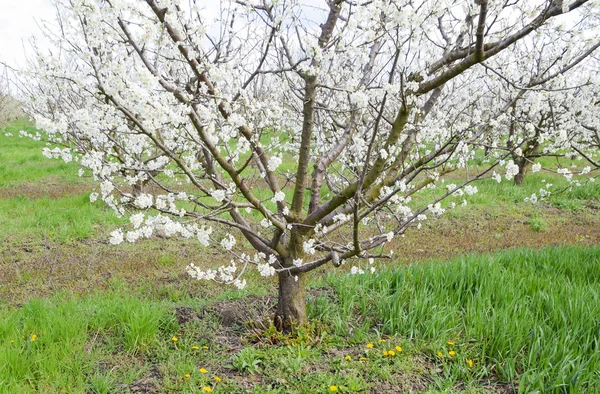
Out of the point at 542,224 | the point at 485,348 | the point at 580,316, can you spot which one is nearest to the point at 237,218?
the point at 485,348

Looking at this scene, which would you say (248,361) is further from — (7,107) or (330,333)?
(7,107)

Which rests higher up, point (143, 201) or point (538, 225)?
point (143, 201)

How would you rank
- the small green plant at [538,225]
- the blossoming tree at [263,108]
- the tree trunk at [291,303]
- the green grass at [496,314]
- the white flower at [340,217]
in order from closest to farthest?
the blossoming tree at [263,108] → the green grass at [496,314] → the white flower at [340,217] → the tree trunk at [291,303] → the small green plant at [538,225]

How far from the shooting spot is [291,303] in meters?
3.59

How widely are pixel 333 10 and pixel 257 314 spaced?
9.07ft

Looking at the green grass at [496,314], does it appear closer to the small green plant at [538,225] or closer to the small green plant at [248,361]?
the small green plant at [248,361]

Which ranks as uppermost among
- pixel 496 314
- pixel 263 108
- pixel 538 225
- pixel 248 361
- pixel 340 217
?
pixel 263 108

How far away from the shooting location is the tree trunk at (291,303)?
3.57 m

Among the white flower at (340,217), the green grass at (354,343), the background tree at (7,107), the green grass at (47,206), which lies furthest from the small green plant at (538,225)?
the background tree at (7,107)

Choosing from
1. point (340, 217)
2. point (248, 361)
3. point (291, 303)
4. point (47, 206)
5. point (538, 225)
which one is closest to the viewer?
point (248, 361)

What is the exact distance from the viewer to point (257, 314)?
3.96 metres

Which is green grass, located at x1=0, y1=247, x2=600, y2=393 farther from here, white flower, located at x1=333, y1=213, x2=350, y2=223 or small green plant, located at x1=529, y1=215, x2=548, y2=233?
small green plant, located at x1=529, y1=215, x2=548, y2=233

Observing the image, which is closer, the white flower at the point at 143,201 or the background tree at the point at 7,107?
the white flower at the point at 143,201

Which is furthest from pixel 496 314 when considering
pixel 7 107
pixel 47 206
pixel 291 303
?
pixel 7 107
